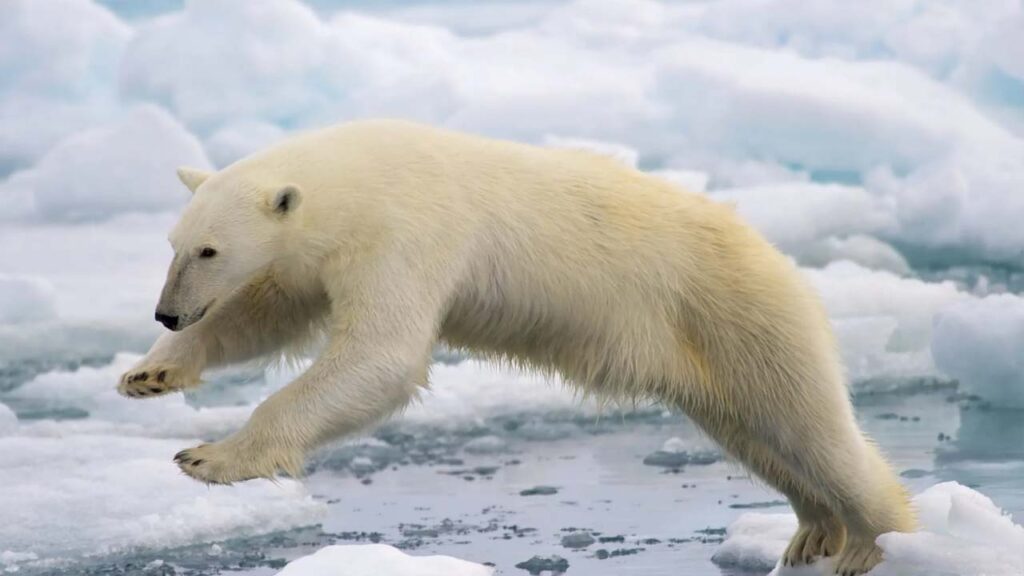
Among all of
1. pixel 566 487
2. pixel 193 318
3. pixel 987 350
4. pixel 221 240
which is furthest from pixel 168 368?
pixel 987 350

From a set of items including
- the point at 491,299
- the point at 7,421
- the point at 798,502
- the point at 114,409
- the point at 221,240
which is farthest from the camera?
the point at 114,409

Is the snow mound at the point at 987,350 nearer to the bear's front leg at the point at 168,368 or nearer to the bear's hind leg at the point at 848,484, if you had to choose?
the bear's hind leg at the point at 848,484

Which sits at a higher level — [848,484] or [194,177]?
[194,177]

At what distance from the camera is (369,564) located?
4359mm

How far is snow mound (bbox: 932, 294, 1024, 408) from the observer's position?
7.95 metres

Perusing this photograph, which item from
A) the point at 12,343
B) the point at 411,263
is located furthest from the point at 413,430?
the point at 411,263

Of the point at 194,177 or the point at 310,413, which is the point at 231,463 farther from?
the point at 194,177

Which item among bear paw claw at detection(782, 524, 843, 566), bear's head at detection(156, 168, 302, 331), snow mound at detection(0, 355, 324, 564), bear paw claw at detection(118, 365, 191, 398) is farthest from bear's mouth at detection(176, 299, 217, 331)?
bear paw claw at detection(782, 524, 843, 566)

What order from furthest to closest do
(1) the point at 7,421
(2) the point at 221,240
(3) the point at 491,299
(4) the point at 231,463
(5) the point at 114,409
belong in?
1. (5) the point at 114,409
2. (1) the point at 7,421
3. (3) the point at 491,299
4. (2) the point at 221,240
5. (4) the point at 231,463


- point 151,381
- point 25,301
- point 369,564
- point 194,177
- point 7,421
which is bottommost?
point 369,564

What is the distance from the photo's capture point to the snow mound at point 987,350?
26.1 feet

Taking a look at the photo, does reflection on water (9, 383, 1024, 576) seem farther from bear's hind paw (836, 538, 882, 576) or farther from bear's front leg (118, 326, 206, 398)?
bear's front leg (118, 326, 206, 398)

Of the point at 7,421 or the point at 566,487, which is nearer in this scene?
the point at 566,487

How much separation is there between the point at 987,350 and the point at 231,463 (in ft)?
18.8
